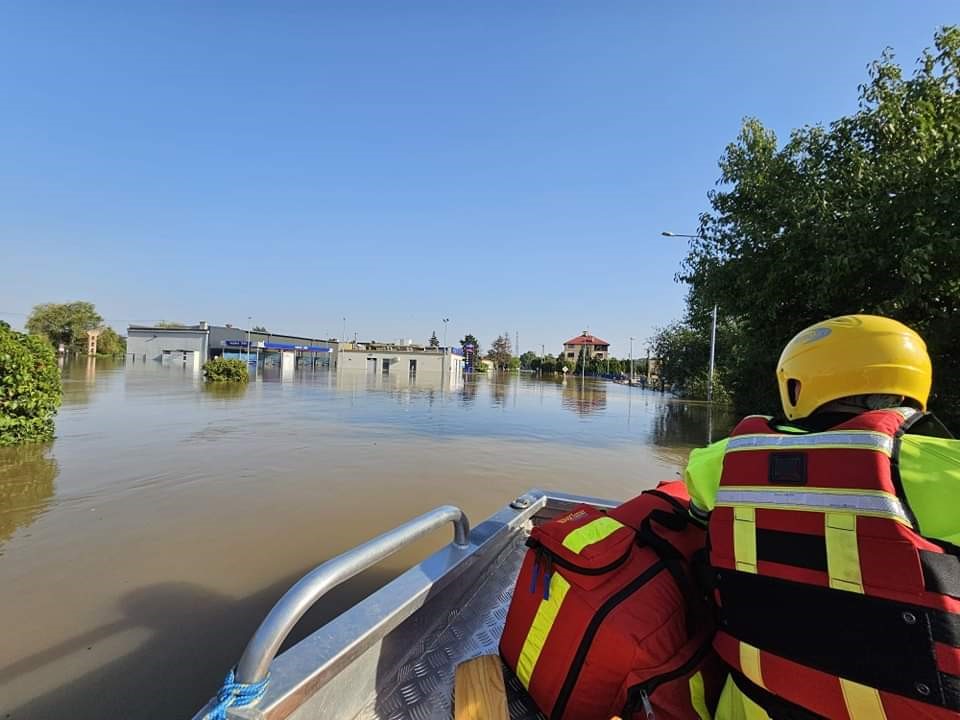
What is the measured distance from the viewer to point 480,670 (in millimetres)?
1759

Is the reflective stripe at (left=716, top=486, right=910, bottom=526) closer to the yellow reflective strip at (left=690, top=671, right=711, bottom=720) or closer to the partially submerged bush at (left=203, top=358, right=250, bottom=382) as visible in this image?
the yellow reflective strip at (left=690, top=671, right=711, bottom=720)

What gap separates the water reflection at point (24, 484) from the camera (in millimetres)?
5152

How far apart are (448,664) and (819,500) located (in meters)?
1.56

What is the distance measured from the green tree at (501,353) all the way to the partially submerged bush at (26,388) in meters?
83.6

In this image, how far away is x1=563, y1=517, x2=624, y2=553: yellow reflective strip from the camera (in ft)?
5.33

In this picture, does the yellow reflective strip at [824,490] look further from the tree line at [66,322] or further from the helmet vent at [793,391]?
the tree line at [66,322]

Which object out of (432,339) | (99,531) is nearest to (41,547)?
(99,531)

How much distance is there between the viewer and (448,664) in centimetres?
197

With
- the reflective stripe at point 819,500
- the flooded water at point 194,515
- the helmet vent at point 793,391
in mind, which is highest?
the helmet vent at point 793,391

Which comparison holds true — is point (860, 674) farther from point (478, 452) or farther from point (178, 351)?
point (178, 351)

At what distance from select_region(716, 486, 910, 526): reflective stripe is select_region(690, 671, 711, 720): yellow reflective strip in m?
0.57

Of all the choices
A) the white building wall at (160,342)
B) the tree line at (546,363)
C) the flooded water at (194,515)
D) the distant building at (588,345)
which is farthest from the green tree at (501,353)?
the flooded water at (194,515)

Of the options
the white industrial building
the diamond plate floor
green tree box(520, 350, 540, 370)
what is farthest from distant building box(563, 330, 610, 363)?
the diamond plate floor

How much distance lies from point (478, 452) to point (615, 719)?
8.66 meters
